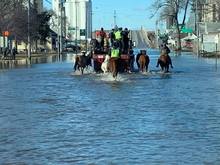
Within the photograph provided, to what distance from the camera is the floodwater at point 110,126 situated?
11594 mm

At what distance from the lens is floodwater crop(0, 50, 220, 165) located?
1159 centimetres

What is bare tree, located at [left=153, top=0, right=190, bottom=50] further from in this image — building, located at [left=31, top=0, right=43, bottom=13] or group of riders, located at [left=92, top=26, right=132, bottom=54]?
group of riders, located at [left=92, top=26, right=132, bottom=54]

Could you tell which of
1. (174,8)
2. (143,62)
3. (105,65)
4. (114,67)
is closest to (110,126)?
(114,67)

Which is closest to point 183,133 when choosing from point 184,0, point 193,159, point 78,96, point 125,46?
point 193,159

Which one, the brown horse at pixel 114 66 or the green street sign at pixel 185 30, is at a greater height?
the green street sign at pixel 185 30

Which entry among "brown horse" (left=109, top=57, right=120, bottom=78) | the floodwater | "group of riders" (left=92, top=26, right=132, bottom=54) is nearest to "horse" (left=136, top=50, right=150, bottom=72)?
"group of riders" (left=92, top=26, right=132, bottom=54)

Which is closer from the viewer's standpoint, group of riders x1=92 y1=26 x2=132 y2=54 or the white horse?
the white horse

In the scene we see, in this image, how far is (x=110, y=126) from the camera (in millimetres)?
15430

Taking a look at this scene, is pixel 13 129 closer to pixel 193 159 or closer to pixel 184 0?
pixel 193 159

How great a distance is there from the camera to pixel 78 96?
23.8 m

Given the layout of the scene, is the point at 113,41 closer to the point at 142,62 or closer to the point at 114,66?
the point at 142,62

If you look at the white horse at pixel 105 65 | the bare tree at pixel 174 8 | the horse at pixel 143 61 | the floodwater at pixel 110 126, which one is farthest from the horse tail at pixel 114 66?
the bare tree at pixel 174 8

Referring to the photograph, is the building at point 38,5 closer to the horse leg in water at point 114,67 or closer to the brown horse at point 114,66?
the brown horse at point 114,66

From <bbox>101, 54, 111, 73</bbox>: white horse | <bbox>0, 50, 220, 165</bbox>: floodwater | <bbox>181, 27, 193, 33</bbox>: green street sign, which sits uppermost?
<bbox>181, 27, 193, 33</bbox>: green street sign
